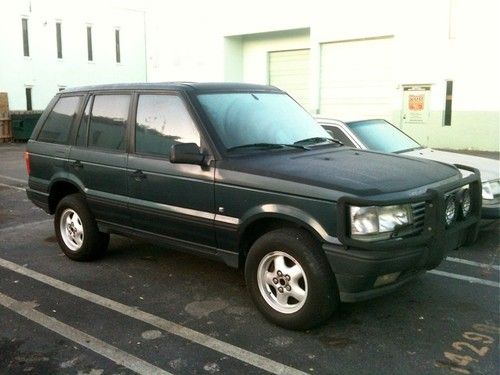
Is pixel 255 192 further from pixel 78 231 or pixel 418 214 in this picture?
pixel 78 231

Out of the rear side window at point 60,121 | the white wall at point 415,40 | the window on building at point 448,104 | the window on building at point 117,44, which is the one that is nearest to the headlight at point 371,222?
the rear side window at point 60,121

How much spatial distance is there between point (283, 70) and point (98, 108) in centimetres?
1860

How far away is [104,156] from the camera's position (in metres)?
5.11

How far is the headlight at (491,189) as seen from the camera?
19.8 feet

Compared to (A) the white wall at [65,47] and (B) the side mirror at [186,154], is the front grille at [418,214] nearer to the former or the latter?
(B) the side mirror at [186,154]

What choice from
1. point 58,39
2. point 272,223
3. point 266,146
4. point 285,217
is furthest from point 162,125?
point 58,39

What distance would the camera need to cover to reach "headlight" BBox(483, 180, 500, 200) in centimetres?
602

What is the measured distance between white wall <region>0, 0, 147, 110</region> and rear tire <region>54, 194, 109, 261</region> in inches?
1040

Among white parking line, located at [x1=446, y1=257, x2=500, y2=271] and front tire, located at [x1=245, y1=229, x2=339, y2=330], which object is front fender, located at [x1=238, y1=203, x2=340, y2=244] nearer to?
front tire, located at [x1=245, y1=229, x2=339, y2=330]

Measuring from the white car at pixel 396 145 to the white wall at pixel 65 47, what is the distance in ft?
87.8

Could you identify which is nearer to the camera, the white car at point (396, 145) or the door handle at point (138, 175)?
the door handle at point (138, 175)

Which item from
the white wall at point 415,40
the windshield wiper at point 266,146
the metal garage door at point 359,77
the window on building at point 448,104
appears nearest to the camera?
the windshield wiper at point 266,146

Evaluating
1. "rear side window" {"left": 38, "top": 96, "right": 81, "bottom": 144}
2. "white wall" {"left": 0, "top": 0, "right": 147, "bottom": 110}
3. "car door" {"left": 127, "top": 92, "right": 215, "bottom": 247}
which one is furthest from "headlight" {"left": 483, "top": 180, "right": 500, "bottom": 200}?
"white wall" {"left": 0, "top": 0, "right": 147, "bottom": 110}

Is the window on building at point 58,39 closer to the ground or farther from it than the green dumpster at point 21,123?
farther from it
